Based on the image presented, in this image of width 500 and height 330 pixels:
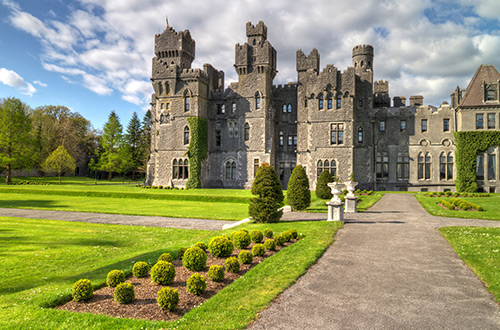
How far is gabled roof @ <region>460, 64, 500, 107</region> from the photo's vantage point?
1566 inches

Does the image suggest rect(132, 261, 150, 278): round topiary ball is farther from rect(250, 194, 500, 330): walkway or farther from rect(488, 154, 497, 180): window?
rect(488, 154, 497, 180): window

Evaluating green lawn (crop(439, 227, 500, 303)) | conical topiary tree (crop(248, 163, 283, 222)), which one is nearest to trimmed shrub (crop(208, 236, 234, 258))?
green lawn (crop(439, 227, 500, 303))

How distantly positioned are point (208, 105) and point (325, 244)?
40140 millimetres

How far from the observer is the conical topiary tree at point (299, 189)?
74.1 feet

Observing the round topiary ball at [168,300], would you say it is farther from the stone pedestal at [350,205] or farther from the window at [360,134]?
the window at [360,134]

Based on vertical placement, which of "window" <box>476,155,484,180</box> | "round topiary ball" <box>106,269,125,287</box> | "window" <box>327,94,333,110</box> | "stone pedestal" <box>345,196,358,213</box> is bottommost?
"round topiary ball" <box>106,269,125,287</box>

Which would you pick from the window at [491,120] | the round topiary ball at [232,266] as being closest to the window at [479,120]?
the window at [491,120]

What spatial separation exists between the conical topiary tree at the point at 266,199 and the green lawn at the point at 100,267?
777 mm

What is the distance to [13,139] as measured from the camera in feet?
176

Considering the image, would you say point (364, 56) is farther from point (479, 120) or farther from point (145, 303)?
point (145, 303)

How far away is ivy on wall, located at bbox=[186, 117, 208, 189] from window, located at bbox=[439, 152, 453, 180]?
31.8m

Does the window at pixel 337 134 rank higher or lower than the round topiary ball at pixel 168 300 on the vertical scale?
higher

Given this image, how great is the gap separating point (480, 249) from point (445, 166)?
117 feet

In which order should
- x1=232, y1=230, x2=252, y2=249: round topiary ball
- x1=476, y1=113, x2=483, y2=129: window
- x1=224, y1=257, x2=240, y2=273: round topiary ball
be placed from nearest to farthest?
1. x1=224, y1=257, x2=240, y2=273: round topiary ball
2. x1=232, y1=230, x2=252, y2=249: round topiary ball
3. x1=476, y1=113, x2=483, y2=129: window
